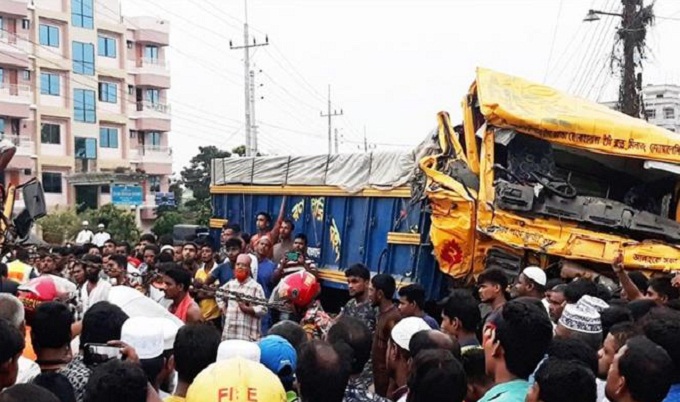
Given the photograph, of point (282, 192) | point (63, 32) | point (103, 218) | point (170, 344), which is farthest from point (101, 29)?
point (170, 344)

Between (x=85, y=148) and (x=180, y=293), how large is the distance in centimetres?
3751

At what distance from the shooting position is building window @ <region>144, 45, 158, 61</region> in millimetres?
46844

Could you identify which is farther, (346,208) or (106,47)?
(106,47)

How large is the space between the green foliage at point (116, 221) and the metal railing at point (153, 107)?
43.9 ft

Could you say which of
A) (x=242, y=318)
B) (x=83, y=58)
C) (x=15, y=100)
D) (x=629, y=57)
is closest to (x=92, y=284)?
(x=242, y=318)

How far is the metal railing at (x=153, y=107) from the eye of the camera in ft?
152

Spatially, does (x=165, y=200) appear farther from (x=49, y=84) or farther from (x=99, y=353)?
(x=99, y=353)

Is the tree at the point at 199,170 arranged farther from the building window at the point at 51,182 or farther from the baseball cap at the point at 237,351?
the baseball cap at the point at 237,351

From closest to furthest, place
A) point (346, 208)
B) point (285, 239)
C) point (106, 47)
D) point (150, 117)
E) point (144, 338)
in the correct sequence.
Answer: point (144, 338) → point (346, 208) → point (285, 239) → point (106, 47) → point (150, 117)

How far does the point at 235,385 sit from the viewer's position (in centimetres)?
290

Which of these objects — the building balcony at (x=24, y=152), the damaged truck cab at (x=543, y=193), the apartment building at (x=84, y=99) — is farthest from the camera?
the apartment building at (x=84, y=99)

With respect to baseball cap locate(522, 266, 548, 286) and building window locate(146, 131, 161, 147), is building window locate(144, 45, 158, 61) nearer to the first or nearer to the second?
building window locate(146, 131, 161, 147)

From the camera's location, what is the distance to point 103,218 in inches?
1305

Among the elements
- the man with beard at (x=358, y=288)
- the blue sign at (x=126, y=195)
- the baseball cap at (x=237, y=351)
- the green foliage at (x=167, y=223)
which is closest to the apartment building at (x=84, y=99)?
the blue sign at (x=126, y=195)
